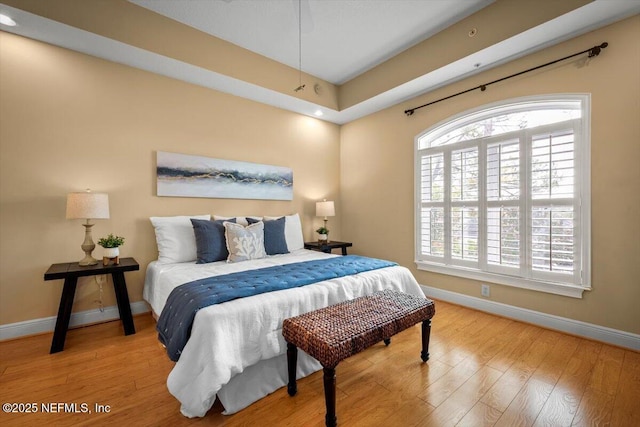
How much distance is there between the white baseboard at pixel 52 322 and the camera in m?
2.49

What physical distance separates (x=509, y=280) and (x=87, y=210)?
421cm

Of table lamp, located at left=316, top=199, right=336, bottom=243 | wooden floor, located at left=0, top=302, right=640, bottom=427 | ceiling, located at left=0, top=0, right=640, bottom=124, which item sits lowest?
wooden floor, located at left=0, top=302, right=640, bottom=427

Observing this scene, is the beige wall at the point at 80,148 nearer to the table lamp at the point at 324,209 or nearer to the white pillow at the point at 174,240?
the white pillow at the point at 174,240

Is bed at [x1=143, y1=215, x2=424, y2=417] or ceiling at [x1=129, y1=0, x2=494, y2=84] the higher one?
ceiling at [x1=129, y1=0, x2=494, y2=84]

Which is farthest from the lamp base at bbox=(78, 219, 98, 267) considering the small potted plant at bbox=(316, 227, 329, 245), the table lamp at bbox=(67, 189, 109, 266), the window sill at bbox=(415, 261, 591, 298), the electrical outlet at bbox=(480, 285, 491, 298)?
the electrical outlet at bbox=(480, 285, 491, 298)

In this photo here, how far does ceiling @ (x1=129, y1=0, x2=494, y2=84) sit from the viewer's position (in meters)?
2.66

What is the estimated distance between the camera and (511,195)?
2.93 m

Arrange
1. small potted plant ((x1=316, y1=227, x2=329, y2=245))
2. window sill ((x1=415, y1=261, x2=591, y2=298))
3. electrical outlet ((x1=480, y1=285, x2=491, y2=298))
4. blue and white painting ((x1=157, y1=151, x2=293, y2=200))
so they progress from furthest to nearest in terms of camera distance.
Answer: small potted plant ((x1=316, y1=227, x2=329, y2=245)) < blue and white painting ((x1=157, y1=151, x2=293, y2=200)) < electrical outlet ((x1=480, y1=285, x2=491, y2=298)) < window sill ((x1=415, y1=261, x2=591, y2=298))

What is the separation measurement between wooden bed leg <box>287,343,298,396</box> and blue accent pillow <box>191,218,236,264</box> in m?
1.51

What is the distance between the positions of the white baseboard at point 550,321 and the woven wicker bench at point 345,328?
1459 millimetres

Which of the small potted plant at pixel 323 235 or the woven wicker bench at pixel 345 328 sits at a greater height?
the small potted plant at pixel 323 235

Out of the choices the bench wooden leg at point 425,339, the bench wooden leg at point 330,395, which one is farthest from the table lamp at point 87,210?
the bench wooden leg at point 425,339

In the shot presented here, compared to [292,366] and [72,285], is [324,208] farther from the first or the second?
[72,285]

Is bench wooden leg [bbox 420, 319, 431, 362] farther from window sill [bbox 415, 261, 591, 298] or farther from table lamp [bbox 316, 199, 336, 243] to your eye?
table lamp [bbox 316, 199, 336, 243]
